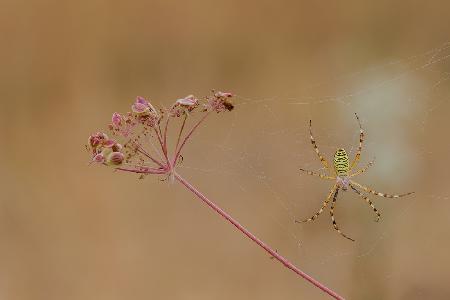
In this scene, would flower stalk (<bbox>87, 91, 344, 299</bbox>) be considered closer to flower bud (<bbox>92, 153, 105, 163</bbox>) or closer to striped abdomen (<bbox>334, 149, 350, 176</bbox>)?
flower bud (<bbox>92, 153, 105, 163</bbox>)

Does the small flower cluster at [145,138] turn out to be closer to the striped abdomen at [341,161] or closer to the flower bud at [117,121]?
the flower bud at [117,121]

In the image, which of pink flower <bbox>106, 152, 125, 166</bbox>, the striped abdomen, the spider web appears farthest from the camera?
the spider web

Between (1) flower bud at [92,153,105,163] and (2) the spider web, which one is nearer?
(1) flower bud at [92,153,105,163]

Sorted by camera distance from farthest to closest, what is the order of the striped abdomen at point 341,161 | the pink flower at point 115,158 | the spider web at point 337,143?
the spider web at point 337,143 < the striped abdomen at point 341,161 < the pink flower at point 115,158

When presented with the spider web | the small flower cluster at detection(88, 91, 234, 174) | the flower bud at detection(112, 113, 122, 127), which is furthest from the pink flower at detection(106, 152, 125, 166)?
the spider web

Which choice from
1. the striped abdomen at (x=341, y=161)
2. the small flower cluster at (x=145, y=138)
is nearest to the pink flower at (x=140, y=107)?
the small flower cluster at (x=145, y=138)

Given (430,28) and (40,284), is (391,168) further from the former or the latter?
(40,284)
